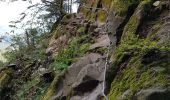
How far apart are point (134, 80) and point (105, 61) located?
2.68 meters

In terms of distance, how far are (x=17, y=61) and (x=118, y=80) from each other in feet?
30.1

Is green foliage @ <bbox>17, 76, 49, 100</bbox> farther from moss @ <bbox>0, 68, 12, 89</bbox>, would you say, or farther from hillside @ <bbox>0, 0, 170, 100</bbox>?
moss @ <bbox>0, 68, 12, 89</bbox>

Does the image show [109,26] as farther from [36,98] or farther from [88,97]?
[36,98]

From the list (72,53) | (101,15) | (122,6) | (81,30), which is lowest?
(72,53)

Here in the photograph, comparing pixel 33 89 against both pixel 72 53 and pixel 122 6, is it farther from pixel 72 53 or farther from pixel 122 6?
pixel 122 6

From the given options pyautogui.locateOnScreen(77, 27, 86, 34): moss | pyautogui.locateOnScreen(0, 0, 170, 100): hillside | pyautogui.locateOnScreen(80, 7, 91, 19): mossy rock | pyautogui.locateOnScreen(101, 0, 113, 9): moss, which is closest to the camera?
pyautogui.locateOnScreen(0, 0, 170, 100): hillside

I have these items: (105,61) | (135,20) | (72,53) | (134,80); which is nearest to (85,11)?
(72,53)

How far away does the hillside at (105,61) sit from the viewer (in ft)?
18.3

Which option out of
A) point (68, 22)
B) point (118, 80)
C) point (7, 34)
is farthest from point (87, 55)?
point (7, 34)

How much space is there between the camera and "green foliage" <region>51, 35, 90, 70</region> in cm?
1056

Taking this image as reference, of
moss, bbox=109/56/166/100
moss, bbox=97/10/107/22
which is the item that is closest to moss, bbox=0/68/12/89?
moss, bbox=97/10/107/22

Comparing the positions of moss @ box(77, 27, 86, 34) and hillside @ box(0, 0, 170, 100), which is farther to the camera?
moss @ box(77, 27, 86, 34)

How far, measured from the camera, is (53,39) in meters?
14.8

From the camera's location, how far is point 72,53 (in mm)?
11273
